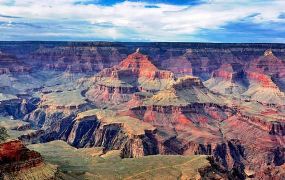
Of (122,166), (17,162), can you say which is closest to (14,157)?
(17,162)

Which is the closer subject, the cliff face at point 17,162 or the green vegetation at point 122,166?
the cliff face at point 17,162

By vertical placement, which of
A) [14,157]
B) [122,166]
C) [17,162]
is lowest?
[122,166]

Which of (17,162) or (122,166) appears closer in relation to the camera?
(17,162)

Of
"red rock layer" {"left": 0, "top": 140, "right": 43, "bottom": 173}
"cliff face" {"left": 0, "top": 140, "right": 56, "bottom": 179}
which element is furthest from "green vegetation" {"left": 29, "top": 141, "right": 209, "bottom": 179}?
"red rock layer" {"left": 0, "top": 140, "right": 43, "bottom": 173}

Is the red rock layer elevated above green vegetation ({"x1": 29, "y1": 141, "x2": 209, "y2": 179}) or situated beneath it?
elevated above

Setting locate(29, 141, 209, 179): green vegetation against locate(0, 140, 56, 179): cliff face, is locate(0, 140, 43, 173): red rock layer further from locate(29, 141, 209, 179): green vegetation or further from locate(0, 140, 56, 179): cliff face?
locate(29, 141, 209, 179): green vegetation

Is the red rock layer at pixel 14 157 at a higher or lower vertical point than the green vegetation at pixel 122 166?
higher

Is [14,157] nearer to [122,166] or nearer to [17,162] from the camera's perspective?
[17,162]

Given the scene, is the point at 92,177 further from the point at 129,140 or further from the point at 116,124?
the point at 116,124

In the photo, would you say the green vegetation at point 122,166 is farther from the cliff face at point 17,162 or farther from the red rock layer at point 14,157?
the red rock layer at point 14,157

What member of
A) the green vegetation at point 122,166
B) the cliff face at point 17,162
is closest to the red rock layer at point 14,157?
the cliff face at point 17,162

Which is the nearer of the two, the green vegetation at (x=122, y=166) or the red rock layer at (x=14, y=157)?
the red rock layer at (x=14, y=157)
